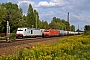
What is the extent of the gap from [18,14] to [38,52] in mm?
92238

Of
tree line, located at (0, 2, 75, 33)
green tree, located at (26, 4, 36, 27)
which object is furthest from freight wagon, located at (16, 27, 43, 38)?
green tree, located at (26, 4, 36, 27)

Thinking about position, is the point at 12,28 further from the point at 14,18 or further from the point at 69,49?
the point at 69,49

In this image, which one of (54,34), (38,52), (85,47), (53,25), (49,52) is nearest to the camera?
(38,52)

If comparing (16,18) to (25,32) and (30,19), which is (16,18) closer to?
(30,19)

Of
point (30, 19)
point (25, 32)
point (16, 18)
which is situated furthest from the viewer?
point (30, 19)

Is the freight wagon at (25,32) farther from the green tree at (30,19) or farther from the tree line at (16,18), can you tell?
the green tree at (30,19)

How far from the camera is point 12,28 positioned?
299ft

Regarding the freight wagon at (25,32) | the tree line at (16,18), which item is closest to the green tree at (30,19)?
the tree line at (16,18)

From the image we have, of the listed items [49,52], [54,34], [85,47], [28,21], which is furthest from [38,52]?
[28,21]

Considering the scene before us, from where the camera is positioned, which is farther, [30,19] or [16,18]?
[30,19]

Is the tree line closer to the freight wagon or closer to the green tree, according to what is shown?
the green tree

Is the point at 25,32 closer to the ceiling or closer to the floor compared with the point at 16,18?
closer to the floor

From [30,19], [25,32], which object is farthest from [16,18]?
[25,32]

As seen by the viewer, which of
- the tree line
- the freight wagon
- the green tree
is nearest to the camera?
the freight wagon
